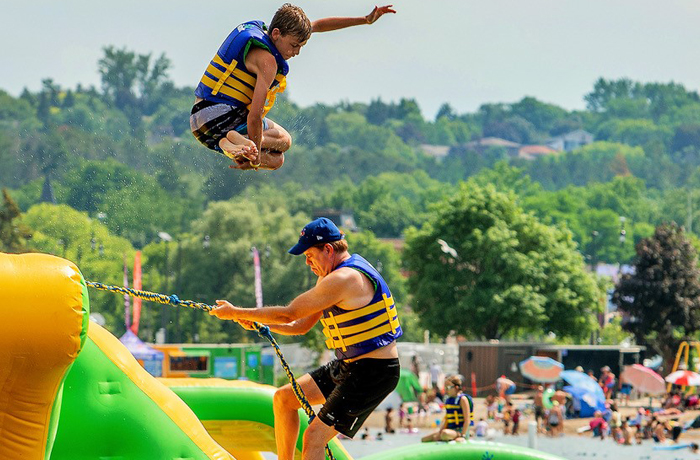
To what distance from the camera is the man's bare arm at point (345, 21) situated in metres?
7.88

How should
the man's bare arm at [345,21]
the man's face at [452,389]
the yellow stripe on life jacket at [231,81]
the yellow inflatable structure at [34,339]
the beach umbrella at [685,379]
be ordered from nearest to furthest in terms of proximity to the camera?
1. the yellow inflatable structure at [34,339]
2. the yellow stripe on life jacket at [231,81]
3. the man's bare arm at [345,21]
4. the man's face at [452,389]
5. the beach umbrella at [685,379]

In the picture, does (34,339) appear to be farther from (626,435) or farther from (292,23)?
(626,435)

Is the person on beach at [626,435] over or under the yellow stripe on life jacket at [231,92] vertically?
under

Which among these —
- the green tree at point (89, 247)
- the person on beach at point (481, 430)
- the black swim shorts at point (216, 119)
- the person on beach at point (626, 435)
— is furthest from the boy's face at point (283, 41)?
the green tree at point (89, 247)

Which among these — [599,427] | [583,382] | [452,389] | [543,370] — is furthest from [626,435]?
[452,389]

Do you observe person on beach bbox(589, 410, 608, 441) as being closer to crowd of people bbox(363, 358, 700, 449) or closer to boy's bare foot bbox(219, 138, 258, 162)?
crowd of people bbox(363, 358, 700, 449)

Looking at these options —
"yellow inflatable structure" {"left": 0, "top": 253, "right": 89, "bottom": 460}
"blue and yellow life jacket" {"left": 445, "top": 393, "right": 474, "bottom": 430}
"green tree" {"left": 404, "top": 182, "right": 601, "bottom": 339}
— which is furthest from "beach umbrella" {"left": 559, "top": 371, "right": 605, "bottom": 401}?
"yellow inflatable structure" {"left": 0, "top": 253, "right": 89, "bottom": 460}

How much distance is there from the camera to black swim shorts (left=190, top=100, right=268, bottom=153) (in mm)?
7570

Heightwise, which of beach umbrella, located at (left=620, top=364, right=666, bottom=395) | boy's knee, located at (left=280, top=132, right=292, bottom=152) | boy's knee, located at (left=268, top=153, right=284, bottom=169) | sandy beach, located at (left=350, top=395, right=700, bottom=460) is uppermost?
boy's knee, located at (left=280, top=132, right=292, bottom=152)

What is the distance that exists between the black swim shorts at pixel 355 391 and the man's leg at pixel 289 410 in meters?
0.20

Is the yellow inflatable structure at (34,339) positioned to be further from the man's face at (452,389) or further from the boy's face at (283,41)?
the man's face at (452,389)

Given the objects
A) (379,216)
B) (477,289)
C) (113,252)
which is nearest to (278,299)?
(113,252)

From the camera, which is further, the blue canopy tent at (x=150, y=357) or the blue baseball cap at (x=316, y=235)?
the blue canopy tent at (x=150, y=357)

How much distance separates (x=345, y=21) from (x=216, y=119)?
1060 mm
